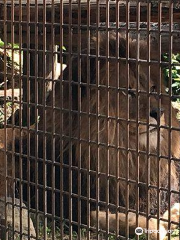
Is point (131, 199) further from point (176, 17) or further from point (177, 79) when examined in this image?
point (177, 79)

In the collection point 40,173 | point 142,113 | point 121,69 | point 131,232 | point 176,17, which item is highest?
point 176,17

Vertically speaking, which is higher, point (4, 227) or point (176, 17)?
point (176, 17)

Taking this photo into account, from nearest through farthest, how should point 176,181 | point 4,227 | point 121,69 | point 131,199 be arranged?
point 4,227 → point 121,69 → point 131,199 → point 176,181

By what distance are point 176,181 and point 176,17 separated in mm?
1432

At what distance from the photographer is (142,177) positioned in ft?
15.1

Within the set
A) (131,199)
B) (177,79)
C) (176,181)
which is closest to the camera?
(131,199)

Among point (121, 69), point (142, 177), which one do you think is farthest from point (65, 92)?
point (142, 177)

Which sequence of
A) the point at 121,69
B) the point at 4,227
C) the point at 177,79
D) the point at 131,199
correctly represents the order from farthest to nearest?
the point at 177,79 → the point at 131,199 → the point at 121,69 → the point at 4,227

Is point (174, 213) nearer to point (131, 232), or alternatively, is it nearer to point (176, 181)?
point (131, 232)

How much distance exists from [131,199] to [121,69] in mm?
931

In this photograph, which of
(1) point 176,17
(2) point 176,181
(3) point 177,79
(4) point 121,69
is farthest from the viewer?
(3) point 177,79

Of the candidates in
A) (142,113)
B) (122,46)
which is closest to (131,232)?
(142,113)

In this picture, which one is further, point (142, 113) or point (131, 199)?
point (131, 199)

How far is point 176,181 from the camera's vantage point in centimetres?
489
